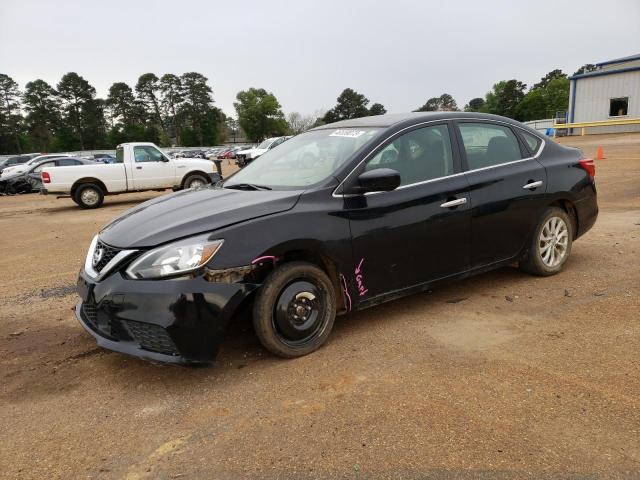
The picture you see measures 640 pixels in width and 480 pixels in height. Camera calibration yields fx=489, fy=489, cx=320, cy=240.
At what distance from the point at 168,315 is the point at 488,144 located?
10.3ft

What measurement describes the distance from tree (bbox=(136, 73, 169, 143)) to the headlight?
4053 inches

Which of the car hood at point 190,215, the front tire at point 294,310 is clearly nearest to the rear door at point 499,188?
the front tire at point 294,310

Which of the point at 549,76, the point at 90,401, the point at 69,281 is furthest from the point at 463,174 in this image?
the point at 549,76

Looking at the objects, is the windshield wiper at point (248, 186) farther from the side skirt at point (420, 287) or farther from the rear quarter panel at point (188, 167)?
the rear quarter panel at point (188, 167)

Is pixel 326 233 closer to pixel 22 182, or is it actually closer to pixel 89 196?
pixel 89 196

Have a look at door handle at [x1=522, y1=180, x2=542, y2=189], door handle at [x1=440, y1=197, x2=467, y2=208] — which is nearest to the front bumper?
door handle at [x1=440, y1=197, x2=467, y2=208]

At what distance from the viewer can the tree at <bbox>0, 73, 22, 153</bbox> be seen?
8312 centimetres

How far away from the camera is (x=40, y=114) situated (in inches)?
3433

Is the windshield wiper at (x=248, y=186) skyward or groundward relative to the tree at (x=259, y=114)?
groundward

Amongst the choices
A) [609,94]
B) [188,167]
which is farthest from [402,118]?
[609,94]

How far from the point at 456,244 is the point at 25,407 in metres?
3.23

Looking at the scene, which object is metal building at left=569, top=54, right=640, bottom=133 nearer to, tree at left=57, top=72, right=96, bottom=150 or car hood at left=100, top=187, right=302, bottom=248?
car hood at left=100, top=187, right=302, bottom=248

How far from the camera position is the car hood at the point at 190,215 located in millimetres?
3094

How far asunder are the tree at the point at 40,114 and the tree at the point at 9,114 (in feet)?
5.85
